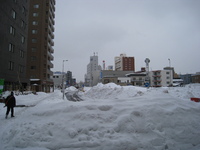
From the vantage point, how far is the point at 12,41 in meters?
26.1

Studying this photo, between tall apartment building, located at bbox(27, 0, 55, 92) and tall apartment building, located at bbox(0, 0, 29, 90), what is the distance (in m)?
13.3

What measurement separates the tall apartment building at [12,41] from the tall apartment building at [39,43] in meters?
13.3

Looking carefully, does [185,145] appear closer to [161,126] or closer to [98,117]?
[161,126]

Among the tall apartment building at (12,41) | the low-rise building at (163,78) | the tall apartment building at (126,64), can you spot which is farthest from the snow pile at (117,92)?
the tall apartment building at (126,64)

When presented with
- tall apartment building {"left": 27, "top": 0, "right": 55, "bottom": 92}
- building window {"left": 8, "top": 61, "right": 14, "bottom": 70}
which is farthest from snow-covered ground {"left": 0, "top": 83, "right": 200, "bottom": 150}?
tall apartment building {"left": 27, "top": 0, "right": 55, "bottom": 92}

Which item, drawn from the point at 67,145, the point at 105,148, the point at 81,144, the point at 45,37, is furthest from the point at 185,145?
the point at 45,37

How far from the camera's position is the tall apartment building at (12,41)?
23.4 meters

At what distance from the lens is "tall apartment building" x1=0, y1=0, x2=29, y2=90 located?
23358 mm

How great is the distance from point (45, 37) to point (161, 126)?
50210mm

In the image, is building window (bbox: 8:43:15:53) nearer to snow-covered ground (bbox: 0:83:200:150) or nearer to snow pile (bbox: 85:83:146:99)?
snow pile (bbox: 85:83:146:99)

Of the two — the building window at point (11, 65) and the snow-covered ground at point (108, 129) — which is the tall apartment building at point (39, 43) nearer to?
the building window at point (11, 65)

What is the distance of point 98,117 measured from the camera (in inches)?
271

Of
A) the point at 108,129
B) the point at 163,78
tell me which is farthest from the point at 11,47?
the point at 163,78

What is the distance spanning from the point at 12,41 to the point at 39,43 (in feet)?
69.1
